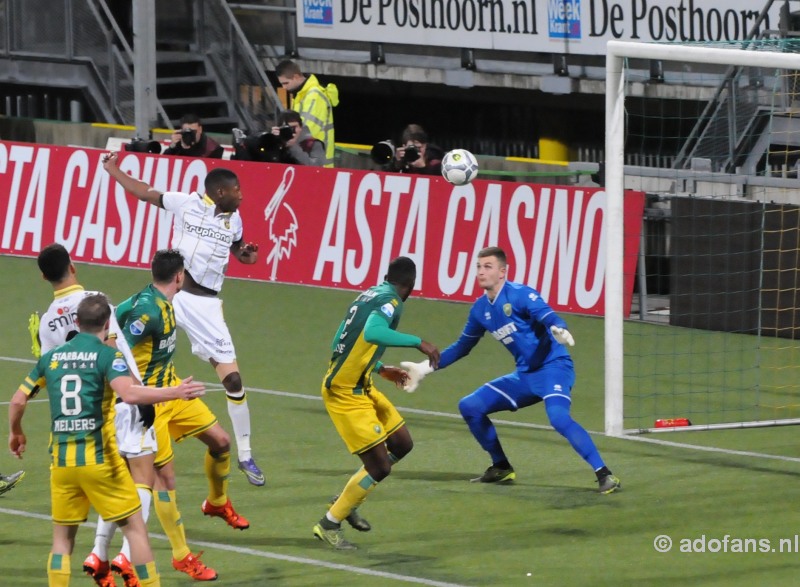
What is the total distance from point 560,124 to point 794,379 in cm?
1213

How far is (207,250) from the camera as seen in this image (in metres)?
13.3

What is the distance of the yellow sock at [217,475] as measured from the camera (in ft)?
35.8

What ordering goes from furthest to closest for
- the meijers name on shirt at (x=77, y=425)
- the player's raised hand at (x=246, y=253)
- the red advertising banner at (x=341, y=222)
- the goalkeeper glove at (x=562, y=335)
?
the red advertising banner at (x=341, y=222), the player's raised hand at (x=246, y=253), the goalkeeper glove at (x=562, y=335), the meijers name on shirt at (x=77, y=425)

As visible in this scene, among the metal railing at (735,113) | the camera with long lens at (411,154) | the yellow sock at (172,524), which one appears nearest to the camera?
the yellow sock at (172,524)

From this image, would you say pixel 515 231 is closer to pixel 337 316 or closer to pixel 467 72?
pixel 337 316

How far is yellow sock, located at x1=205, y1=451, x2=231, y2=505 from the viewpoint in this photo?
10898 mm

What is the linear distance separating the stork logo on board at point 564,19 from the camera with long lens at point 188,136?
685 cm

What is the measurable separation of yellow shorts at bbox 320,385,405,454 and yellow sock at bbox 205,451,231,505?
0.75m

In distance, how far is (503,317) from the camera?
40.0 feet

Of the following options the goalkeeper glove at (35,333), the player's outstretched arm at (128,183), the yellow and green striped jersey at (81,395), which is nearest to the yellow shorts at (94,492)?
the yellow and green striped jersey at (81,395)

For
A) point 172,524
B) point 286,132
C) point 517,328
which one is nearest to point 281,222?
point 286,132

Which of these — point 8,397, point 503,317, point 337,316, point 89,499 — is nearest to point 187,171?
point 337,316

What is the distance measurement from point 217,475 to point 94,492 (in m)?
2.24

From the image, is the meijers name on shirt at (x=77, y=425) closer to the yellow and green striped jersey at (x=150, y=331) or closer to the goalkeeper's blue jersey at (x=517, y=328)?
the yellow and green striped jersey at (x=150, y=331)
